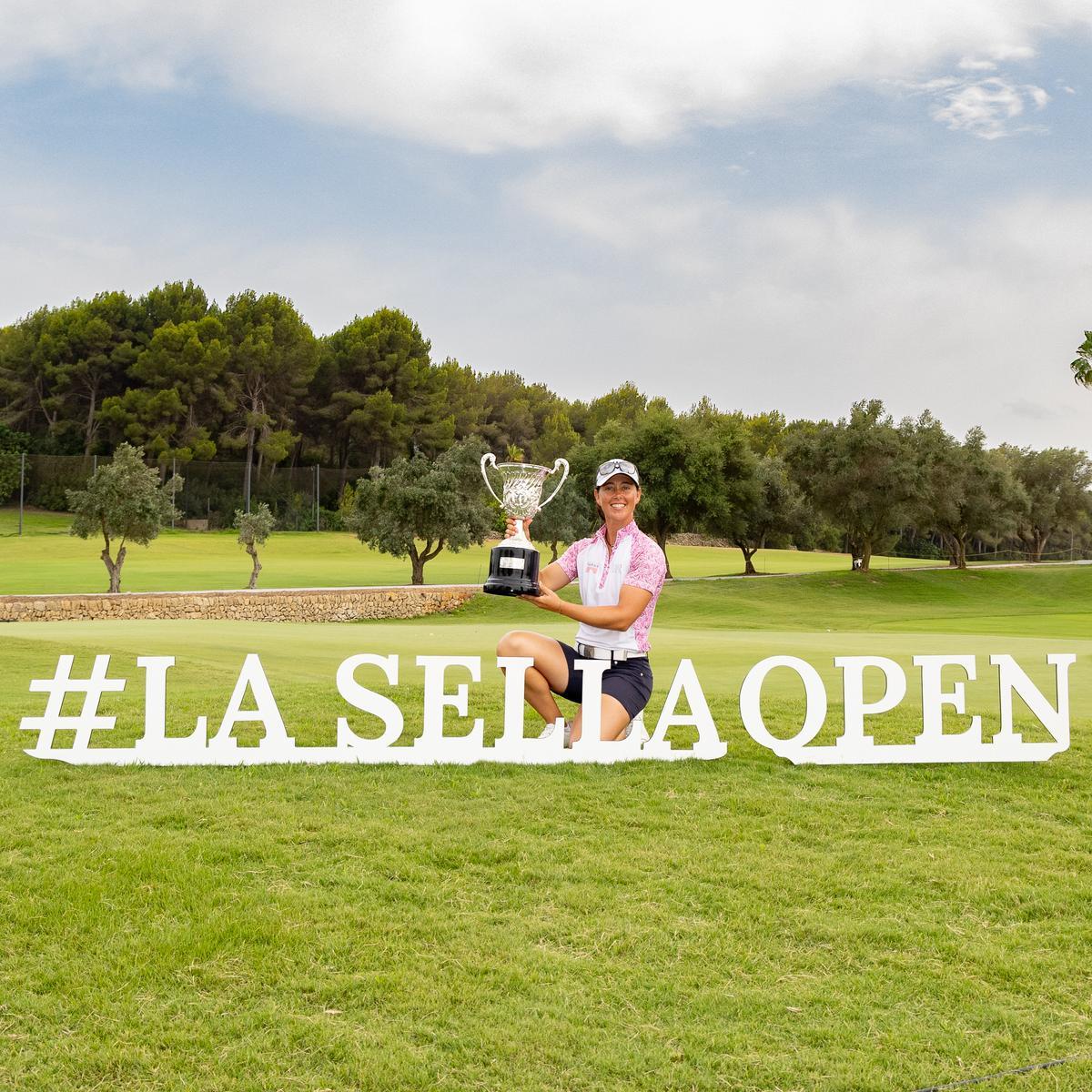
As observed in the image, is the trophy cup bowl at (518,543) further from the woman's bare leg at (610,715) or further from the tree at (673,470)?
the tree at (673,470)

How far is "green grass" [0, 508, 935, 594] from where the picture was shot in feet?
142

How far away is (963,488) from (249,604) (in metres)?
31.6

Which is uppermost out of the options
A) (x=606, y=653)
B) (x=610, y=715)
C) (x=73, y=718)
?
(x=606, y=653)

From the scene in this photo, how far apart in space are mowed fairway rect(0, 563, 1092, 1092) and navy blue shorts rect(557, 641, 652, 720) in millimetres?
474

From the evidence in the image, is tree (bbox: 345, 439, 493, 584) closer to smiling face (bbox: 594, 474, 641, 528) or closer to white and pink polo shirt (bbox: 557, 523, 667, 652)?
white and pink polo shirt (bbox: 557, 523, 667, 652)

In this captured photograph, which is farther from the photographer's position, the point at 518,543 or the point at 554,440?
the point at 554,440

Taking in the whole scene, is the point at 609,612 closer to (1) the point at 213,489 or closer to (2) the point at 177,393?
(1) the point at 213,489

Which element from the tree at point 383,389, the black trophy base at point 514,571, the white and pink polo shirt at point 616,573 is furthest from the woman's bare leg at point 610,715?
the tree at point 383,389

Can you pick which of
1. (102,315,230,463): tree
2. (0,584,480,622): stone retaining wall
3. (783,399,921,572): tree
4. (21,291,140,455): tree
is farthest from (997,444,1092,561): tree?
(21,291,140,455): tree

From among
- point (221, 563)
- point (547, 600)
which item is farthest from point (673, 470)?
point (547, 600)

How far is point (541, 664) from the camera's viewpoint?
7.87 metres

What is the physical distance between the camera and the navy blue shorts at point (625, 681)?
25.9 feet

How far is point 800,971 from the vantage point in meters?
4.71

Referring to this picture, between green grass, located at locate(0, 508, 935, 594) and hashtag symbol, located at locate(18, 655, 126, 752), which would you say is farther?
green grass, located at locate(0, 508, 935, 594)
